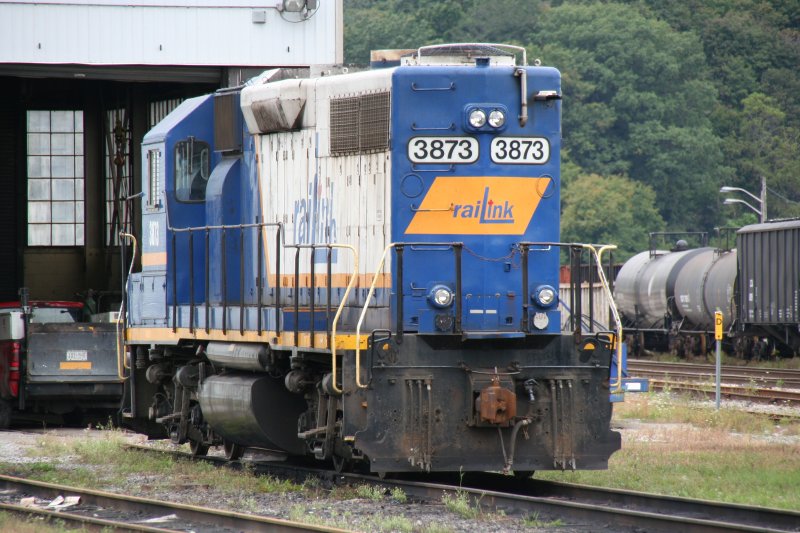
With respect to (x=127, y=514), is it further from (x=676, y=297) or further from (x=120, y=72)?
(x=676, y=297)

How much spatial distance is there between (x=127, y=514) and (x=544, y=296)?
12.7 ft

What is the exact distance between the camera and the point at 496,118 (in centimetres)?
1098

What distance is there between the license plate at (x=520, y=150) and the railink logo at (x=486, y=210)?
0.32m

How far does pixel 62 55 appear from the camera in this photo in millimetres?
18328

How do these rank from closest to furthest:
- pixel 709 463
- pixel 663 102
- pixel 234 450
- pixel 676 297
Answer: pixel 709 463 → pixel 234 450 → pixel 676 297 → pixel 663 102

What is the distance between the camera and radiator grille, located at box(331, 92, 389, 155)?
36.3 feet

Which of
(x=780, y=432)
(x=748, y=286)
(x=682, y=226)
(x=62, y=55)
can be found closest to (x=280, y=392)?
(x=780, y=432)

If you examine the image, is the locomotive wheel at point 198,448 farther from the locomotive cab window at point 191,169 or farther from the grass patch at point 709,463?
the grass patch at point 709,463

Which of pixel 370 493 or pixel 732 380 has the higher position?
pixel 370 493

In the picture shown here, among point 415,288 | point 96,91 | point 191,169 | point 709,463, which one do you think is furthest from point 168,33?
point 709,463

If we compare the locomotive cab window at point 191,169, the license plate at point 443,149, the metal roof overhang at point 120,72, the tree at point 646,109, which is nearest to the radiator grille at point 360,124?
the license plate at point 443,149

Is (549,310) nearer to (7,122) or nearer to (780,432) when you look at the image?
(780,432)

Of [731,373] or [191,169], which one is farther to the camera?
[731,373]

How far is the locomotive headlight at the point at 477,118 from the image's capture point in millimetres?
10875
